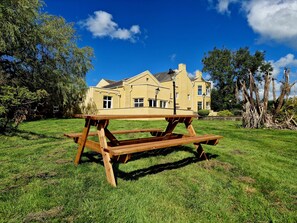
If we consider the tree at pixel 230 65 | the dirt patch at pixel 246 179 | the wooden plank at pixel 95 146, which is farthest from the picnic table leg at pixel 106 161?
the tree at pixel 230 65

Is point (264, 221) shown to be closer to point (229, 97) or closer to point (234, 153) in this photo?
point (234, 153)

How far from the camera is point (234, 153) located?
551 cm

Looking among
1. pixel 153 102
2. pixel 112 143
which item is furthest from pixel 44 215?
pixel 153 102

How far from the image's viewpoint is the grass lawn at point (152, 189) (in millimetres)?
2555

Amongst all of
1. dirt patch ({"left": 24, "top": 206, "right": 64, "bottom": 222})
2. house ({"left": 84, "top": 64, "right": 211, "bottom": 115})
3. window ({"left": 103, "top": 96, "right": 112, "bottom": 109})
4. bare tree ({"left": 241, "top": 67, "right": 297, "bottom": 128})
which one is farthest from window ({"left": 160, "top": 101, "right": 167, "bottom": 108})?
dirt patch ({"left": 24, "top": 206, "right": 64, "bottom": 222})

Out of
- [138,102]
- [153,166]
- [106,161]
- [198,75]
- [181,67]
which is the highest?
[181,67]

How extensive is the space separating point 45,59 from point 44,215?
20857mm

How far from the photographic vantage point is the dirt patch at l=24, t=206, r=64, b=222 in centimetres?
234

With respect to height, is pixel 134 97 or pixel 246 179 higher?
pixel 134 97

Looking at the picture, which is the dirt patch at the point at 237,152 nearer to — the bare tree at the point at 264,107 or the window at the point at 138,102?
the bare tree at the point at 264,107

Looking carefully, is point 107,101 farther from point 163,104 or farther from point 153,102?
point 163,104

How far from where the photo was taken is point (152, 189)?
3270 millimetres

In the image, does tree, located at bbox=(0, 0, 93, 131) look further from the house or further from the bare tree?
the bare tree

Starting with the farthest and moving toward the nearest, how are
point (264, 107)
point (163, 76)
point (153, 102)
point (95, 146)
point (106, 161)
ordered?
1. point (163, 76)
2. point (153, 102)
3. point (264, 107)
4. point (95, 146)
5. point (106, 161)
